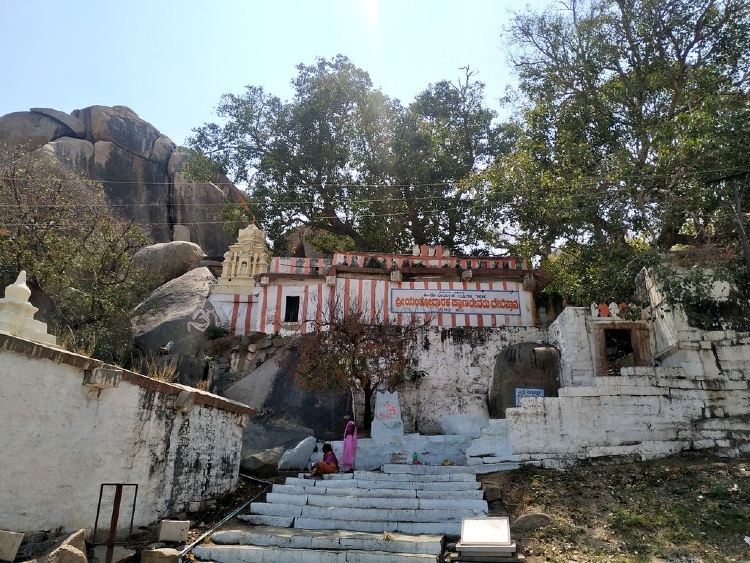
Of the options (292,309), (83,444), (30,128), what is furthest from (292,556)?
(30,128)

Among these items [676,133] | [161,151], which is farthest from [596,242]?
[161,151]

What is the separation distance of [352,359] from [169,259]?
634 inches

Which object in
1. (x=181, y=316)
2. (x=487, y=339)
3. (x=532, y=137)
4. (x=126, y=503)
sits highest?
(x=532, y=137)

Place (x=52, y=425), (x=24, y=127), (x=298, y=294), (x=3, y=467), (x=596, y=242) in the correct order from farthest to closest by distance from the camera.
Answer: (x=24, y=127)
(x=298, y=294)
(x=596, y=242)
(x=52, y=425)
(x=3, y=467)

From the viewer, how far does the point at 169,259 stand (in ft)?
93.1

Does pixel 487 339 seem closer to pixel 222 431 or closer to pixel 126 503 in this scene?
pixel 222 431

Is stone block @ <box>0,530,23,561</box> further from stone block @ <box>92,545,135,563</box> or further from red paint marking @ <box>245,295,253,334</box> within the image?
red paint marking @ <box>245,295,253,334</box>

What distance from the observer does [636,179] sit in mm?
15641

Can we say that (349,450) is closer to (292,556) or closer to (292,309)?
(292,556)

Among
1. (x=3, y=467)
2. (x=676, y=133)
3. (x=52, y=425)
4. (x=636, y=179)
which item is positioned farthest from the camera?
(x=636, y=179)

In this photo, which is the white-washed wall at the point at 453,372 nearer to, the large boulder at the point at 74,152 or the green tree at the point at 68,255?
the green tree at the point at 68,255

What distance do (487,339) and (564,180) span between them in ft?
18.1

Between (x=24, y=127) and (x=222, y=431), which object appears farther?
(x=24, y=127)

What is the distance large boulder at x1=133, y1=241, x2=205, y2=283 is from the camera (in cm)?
2797
